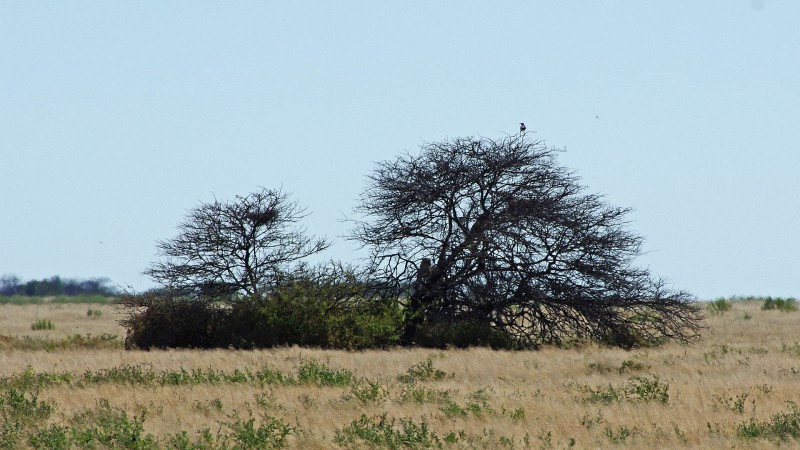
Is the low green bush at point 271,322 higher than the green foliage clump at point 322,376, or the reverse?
the low green bush at point 271,322

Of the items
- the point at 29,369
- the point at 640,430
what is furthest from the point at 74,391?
the point at 640,430

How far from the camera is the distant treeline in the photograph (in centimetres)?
13500

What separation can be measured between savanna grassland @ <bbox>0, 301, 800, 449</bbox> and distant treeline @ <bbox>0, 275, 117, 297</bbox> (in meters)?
107

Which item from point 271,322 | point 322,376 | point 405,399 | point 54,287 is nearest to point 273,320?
point 271,322

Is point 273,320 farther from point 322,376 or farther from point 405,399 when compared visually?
point 405,399

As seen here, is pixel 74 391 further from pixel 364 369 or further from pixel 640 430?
pixel 640 430

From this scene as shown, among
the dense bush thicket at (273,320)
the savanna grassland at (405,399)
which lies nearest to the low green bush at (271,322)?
the dense bush thicket at (273,320)

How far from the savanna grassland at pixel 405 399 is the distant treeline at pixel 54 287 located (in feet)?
351

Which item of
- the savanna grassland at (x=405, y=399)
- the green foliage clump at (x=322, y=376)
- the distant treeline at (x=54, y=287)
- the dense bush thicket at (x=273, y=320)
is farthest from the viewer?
the distant treeline at (x=54, y=287)

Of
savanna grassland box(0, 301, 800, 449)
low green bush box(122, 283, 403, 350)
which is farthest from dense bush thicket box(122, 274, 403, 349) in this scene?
savanna grassland box(0, 301, 800, 449)

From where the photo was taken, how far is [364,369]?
2116 centimetres

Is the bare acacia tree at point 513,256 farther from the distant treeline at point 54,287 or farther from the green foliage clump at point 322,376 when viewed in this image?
the distant treeline at point 54,287

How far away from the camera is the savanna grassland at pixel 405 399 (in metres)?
12.3

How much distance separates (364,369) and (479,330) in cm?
778
